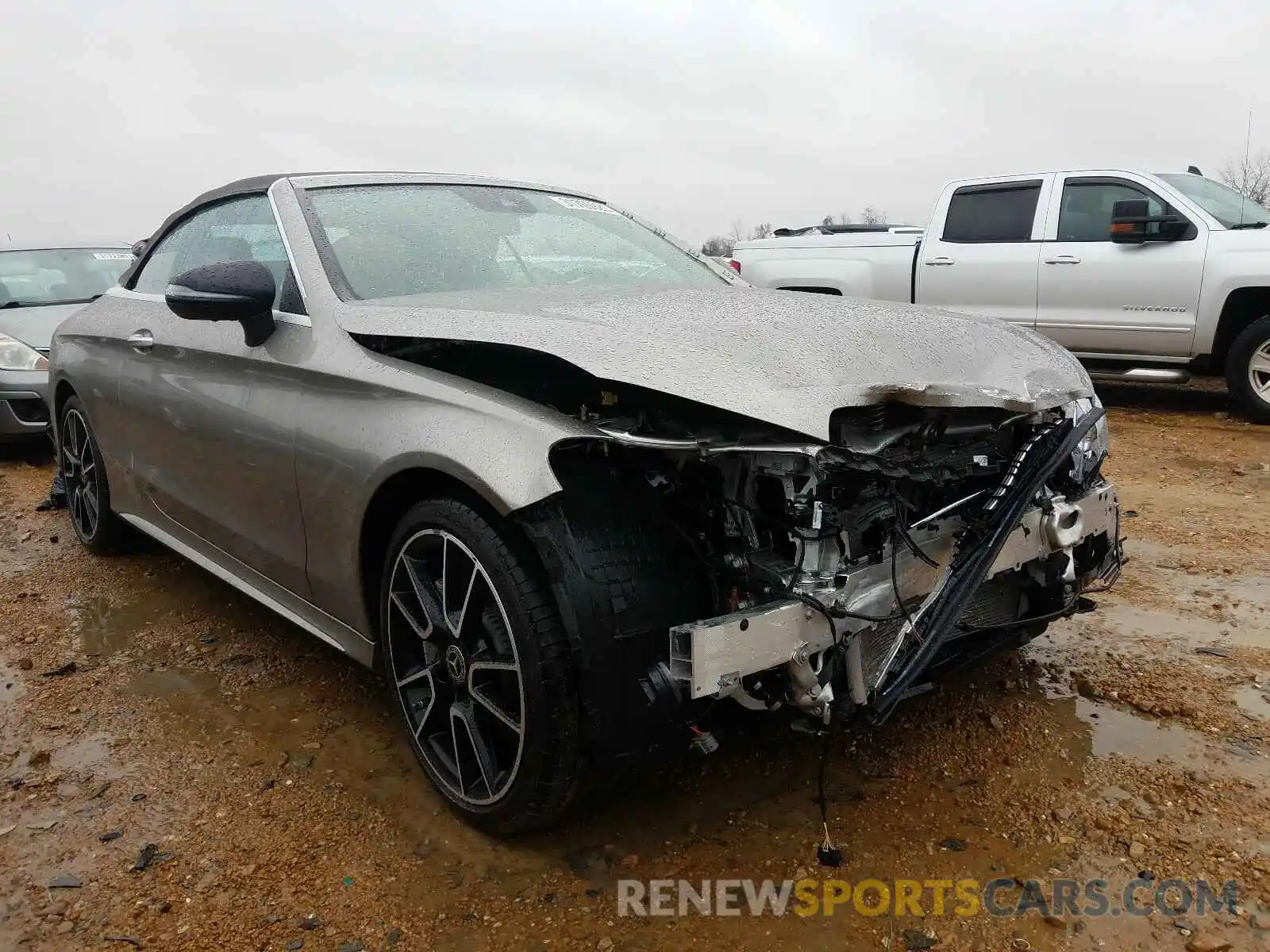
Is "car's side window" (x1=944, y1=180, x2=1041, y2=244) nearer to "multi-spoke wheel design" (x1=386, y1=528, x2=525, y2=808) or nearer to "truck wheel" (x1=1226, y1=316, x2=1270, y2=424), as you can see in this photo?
"truck wheel" (x1=1226, y1=316, x2=1270, y2=424)

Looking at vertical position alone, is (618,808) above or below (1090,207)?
below

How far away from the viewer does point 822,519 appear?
2057 millimetres

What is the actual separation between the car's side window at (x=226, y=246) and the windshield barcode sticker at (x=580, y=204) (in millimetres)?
1108

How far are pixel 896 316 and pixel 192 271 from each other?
2004 millimetres

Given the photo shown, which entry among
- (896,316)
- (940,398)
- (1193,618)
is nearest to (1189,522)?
(1193,618)

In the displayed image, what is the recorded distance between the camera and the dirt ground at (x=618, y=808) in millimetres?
2125

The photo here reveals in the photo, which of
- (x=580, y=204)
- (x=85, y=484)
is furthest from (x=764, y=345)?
(x=85, y=484)

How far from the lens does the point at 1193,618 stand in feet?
11.6

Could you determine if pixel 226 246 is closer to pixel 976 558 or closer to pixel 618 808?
pixel 618 808

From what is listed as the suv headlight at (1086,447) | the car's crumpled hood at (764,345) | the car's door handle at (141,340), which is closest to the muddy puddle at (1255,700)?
the suv headlight at (1086,447)

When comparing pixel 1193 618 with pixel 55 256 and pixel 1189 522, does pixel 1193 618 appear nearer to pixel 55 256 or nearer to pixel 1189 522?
pixel 1189 522

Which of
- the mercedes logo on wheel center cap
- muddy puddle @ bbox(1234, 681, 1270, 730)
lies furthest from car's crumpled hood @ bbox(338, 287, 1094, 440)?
muddy puddle @ bbox(1234, 681, 1270, 730)

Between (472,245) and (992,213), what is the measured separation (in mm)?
6406

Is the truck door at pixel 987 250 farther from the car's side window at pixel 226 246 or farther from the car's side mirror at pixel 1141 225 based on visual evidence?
the car's side window at pixel 226 246
